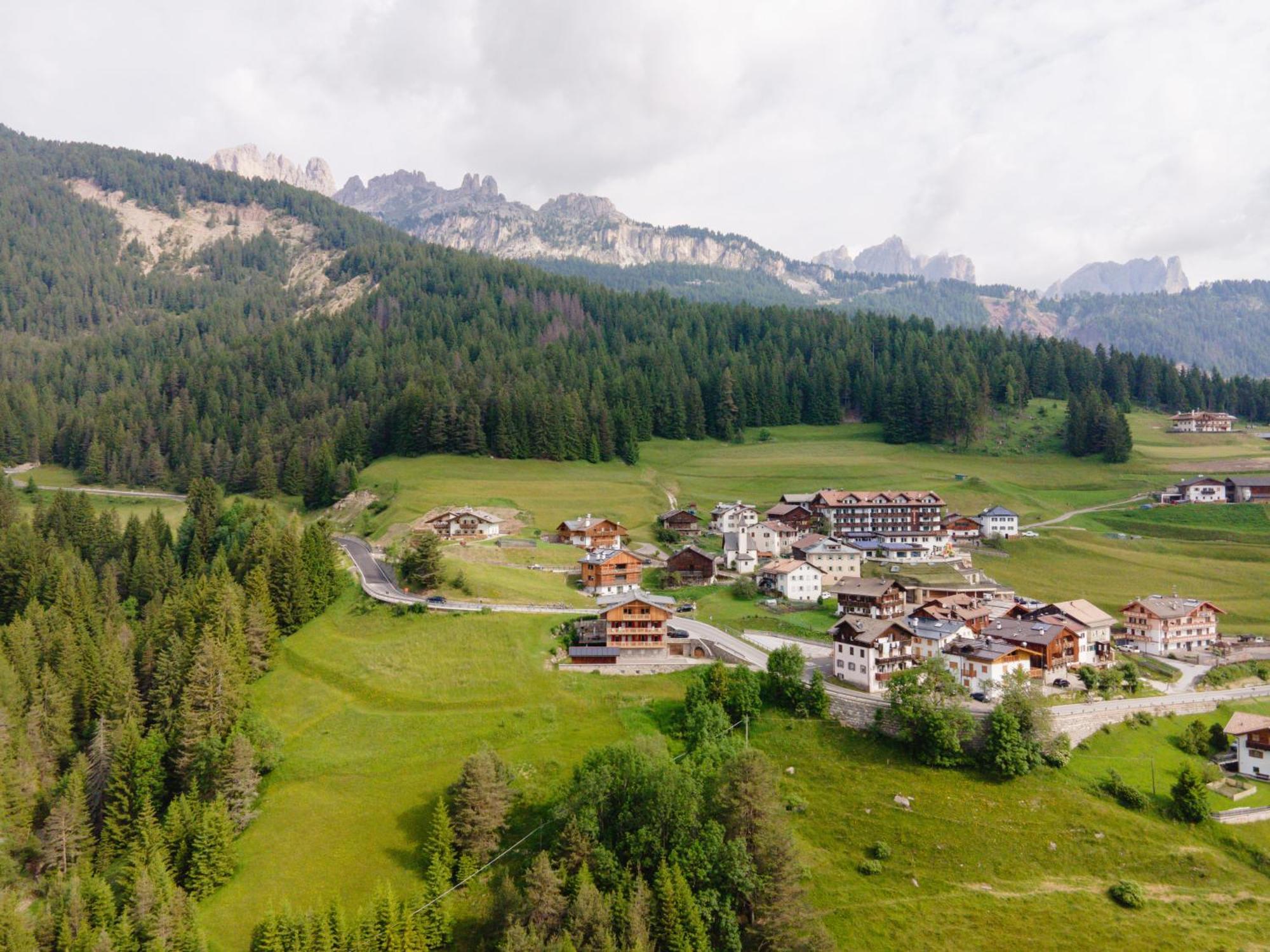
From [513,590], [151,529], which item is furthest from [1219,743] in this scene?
[151,529]

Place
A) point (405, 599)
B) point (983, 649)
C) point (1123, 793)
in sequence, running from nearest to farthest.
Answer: point (1123, 793), point (983, 649), point (405, 599)

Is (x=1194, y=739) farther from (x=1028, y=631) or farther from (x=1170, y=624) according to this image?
(x=1170, y=624)

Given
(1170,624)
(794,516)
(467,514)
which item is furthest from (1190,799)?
(467,514)

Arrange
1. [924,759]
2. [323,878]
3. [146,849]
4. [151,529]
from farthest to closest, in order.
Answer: [151,529] < [924,759] < [146,849] < [323,878]

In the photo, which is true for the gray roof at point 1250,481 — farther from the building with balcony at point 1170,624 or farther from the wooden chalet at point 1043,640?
the wooden chalet at point 1043,640

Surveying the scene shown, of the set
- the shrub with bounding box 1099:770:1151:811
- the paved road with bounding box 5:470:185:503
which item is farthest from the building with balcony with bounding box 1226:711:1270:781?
the paved road with bounding box 5:470:185:503

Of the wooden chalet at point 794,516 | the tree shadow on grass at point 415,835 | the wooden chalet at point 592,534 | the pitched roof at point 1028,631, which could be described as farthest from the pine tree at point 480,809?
the wooden chalet at point 794,516

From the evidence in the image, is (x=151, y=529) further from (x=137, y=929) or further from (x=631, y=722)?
(x=631, y=722)
